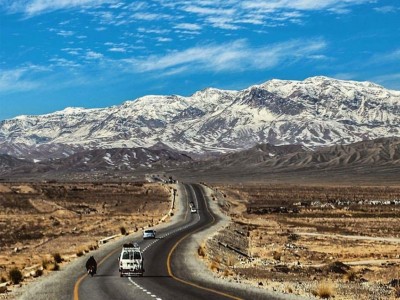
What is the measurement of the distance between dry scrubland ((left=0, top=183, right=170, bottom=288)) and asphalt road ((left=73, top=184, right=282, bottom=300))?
17.8 feet

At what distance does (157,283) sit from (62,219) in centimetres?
8051

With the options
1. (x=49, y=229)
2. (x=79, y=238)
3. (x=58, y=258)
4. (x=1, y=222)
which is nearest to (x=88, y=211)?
(x=1, y=222)

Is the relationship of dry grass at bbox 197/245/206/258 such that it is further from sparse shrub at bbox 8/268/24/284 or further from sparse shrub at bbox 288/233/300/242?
sparse shrub at bbox 288/233/300/242

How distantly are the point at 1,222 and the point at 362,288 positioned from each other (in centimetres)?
8000

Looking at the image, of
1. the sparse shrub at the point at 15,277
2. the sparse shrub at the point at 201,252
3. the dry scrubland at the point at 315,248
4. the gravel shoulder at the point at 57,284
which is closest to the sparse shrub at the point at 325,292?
the dry scrubland at the point at 315,248

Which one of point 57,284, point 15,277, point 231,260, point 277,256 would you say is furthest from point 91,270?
point 277,256

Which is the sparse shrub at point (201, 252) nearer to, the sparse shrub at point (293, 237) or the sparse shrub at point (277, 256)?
the sparse shrub at point (277, 256)

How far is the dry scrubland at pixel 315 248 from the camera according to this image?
37.8 m

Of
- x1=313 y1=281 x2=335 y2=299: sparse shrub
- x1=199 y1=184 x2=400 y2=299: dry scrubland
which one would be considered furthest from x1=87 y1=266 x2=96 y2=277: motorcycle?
x1=313 y1=281 x2=335 y2=299: sparse shrub

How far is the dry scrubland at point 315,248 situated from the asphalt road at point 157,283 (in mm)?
2794

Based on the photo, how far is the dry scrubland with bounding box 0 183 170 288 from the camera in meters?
59.5

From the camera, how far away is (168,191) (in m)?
180

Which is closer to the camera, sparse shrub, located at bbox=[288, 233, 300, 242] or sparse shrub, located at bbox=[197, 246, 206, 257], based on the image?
sparse shrub, located at bbox=[197, 246, 206, 257]

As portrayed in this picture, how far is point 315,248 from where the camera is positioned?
2761 inches
